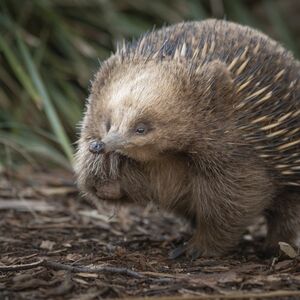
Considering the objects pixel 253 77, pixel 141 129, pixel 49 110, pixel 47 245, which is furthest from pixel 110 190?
pixel 49 110

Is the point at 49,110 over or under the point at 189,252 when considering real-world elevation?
over

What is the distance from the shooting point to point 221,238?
4.77 metres

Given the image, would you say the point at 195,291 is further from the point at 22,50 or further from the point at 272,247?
the point at 22,50

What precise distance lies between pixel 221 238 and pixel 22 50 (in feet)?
10.7

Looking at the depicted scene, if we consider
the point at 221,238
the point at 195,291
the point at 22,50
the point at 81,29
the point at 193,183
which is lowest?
the point at 195,291

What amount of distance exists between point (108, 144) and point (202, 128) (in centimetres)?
69

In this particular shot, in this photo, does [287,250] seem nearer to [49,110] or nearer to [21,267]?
[21,267]

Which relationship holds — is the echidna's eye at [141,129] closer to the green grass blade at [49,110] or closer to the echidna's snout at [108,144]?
the echidna's snout at [108,144]

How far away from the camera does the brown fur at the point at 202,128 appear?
433 centimetres

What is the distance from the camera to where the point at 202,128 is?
4.43m

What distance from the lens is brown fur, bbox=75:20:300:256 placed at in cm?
433

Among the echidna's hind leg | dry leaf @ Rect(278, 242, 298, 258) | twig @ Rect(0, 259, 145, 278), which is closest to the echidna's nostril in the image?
twig @ Rect(0, 259, 145, 278)

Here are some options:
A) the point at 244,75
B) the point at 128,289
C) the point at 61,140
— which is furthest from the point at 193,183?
the point at 61,140

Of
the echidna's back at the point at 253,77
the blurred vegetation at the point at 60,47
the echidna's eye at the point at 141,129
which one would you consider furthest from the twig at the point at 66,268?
the blurred vegetation at the point at 60,47
